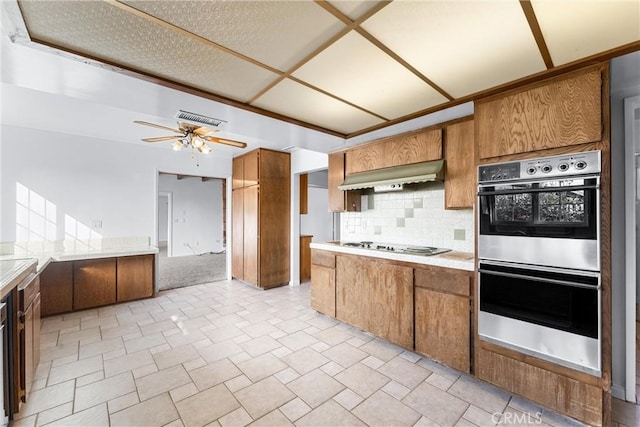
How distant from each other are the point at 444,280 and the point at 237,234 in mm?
4108

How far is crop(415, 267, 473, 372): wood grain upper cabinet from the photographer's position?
2.13 m

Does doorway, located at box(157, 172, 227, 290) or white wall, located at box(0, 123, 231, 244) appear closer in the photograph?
white wall, located at box(0, 123, 231, 244)

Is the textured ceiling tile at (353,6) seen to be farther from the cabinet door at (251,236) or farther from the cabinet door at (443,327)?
the cabinet door at (251,236)

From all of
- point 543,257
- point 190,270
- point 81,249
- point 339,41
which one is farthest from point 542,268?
point 190,270

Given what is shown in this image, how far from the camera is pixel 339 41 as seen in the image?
1.47 m

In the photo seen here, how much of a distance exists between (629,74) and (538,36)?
962 mm

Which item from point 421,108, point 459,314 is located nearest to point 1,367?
point 459,314

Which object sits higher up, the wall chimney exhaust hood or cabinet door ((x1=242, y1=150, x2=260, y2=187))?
cabinet door ((x1=242, y1=150, x2=260, y2=187))

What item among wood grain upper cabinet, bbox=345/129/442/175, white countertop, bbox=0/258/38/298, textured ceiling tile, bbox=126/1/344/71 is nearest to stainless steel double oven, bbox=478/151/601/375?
wood grain upper cabinet, bbox=345/129/442/175

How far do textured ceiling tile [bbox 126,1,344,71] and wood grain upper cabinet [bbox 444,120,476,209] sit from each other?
1.63 m

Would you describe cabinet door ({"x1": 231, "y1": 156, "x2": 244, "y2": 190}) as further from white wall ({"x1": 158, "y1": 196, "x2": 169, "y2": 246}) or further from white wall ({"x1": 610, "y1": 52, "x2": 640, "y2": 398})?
white wall ({"x1": 158, "y1": 196, "x2": 169, "y2": 246})

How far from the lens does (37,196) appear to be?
3818 millimetres

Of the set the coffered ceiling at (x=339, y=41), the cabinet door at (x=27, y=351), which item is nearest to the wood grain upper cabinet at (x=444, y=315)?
the coffered ceiling at (x=339, y=41)

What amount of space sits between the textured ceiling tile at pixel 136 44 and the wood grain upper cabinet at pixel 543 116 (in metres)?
1.66
